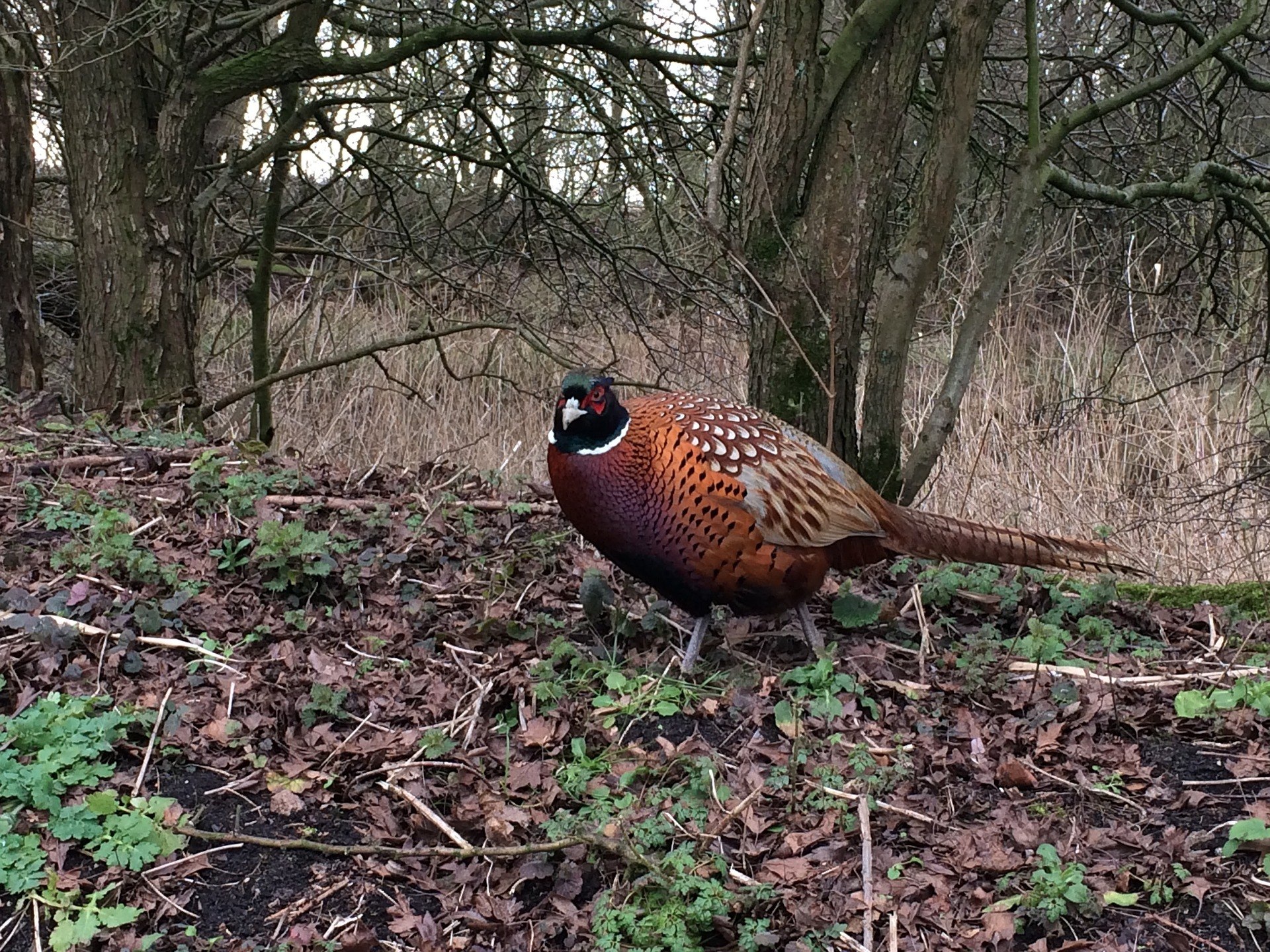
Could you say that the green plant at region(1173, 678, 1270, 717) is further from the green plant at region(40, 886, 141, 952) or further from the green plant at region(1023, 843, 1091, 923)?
the green plant at region(40, 886, 141, 952)

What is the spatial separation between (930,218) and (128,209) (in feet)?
13.2

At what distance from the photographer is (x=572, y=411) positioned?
11.0ft

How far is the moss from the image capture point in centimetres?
412

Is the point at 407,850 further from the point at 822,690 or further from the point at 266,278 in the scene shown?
the point at 266,278

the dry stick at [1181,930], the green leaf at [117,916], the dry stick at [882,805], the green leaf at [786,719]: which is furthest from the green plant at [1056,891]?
the green leaf at [117,916]

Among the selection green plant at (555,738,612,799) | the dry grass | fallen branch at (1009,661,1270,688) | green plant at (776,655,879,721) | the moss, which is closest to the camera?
green plant at (555,738,612,799)

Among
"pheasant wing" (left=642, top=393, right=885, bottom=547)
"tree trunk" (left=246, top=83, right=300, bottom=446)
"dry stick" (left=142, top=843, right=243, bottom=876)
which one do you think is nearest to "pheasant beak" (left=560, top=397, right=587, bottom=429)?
"pheasant wing" (left=642, top=393, right=885, bottom=547)

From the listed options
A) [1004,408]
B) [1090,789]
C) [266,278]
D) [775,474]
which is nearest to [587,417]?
[775,474]

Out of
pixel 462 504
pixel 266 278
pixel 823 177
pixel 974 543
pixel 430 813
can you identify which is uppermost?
pixel 823 177

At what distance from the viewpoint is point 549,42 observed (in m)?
5.66

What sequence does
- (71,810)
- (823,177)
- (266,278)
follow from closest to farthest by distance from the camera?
(71,810) → (823,177) → (266,278)

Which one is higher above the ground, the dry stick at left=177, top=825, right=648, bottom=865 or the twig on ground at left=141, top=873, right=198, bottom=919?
the dry stick at left=177, top=825, right=648, bottom=865

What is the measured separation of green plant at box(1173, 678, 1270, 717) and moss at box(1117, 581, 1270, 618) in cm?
112

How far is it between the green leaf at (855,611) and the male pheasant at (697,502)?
A: 0.75 ft
